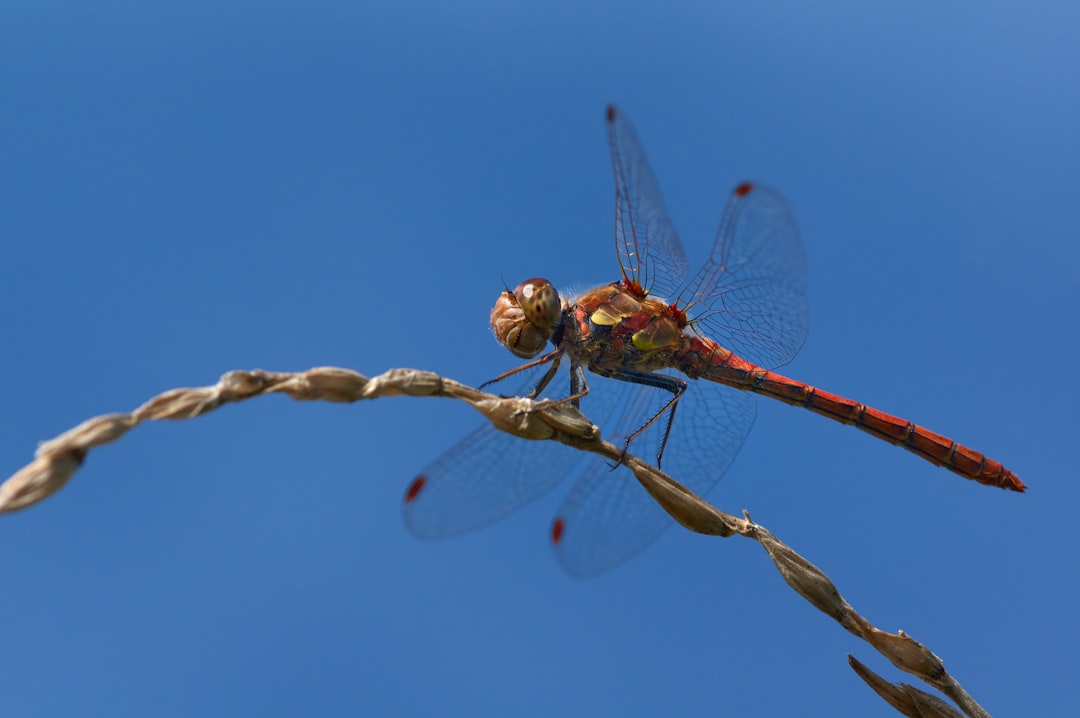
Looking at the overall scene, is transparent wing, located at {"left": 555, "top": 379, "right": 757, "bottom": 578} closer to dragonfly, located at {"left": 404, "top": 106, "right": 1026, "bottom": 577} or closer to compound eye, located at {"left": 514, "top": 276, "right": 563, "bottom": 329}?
dragonfly, located at {"left": 404, "top": 106, "right": 1026, "bottom": 577}

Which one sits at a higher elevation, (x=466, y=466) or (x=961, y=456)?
(x=961, y=456)

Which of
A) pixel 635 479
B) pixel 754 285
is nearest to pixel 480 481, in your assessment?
pixel 635 479

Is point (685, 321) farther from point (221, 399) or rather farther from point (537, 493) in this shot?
point (221, 399)

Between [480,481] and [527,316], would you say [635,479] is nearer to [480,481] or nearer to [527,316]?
[480,481]

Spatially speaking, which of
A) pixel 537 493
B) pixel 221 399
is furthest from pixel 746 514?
pixel 221 399

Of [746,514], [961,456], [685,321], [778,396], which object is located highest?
[685,321]

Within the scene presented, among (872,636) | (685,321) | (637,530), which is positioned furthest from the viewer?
(685,321)

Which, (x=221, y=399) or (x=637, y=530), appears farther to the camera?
(x=637, y=530)
